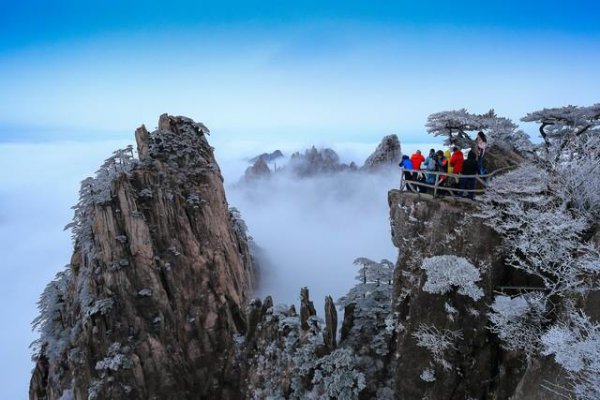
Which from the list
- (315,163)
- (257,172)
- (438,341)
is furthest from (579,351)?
(257,172)

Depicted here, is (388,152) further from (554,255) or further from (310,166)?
(554,255)

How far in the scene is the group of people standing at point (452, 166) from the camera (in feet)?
52.5

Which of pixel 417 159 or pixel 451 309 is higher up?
pixel 417 159

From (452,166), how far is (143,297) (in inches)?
1078

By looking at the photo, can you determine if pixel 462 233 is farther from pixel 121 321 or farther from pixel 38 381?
pixel 38 381

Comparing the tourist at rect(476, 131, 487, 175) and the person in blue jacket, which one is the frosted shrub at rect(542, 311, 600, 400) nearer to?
the tourist at rect(476, 131, 487, 175)

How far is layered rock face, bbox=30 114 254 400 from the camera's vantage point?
27.7 meters

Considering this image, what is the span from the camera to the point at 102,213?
29141 millimetres

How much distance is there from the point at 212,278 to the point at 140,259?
6939 millimetres

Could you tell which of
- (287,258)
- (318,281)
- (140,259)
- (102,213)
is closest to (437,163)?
(140,259)

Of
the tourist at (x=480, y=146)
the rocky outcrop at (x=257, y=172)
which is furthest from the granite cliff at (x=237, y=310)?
the rocky outcrop at (x=257, y=172)

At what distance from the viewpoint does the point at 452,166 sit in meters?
16.8

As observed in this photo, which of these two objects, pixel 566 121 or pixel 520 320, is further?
pixel 566 121

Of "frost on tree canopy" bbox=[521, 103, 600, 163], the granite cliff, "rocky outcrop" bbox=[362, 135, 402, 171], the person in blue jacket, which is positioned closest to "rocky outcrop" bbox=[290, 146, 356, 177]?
"rocky outcrop" bbox=[362, 135, 402, 171]
